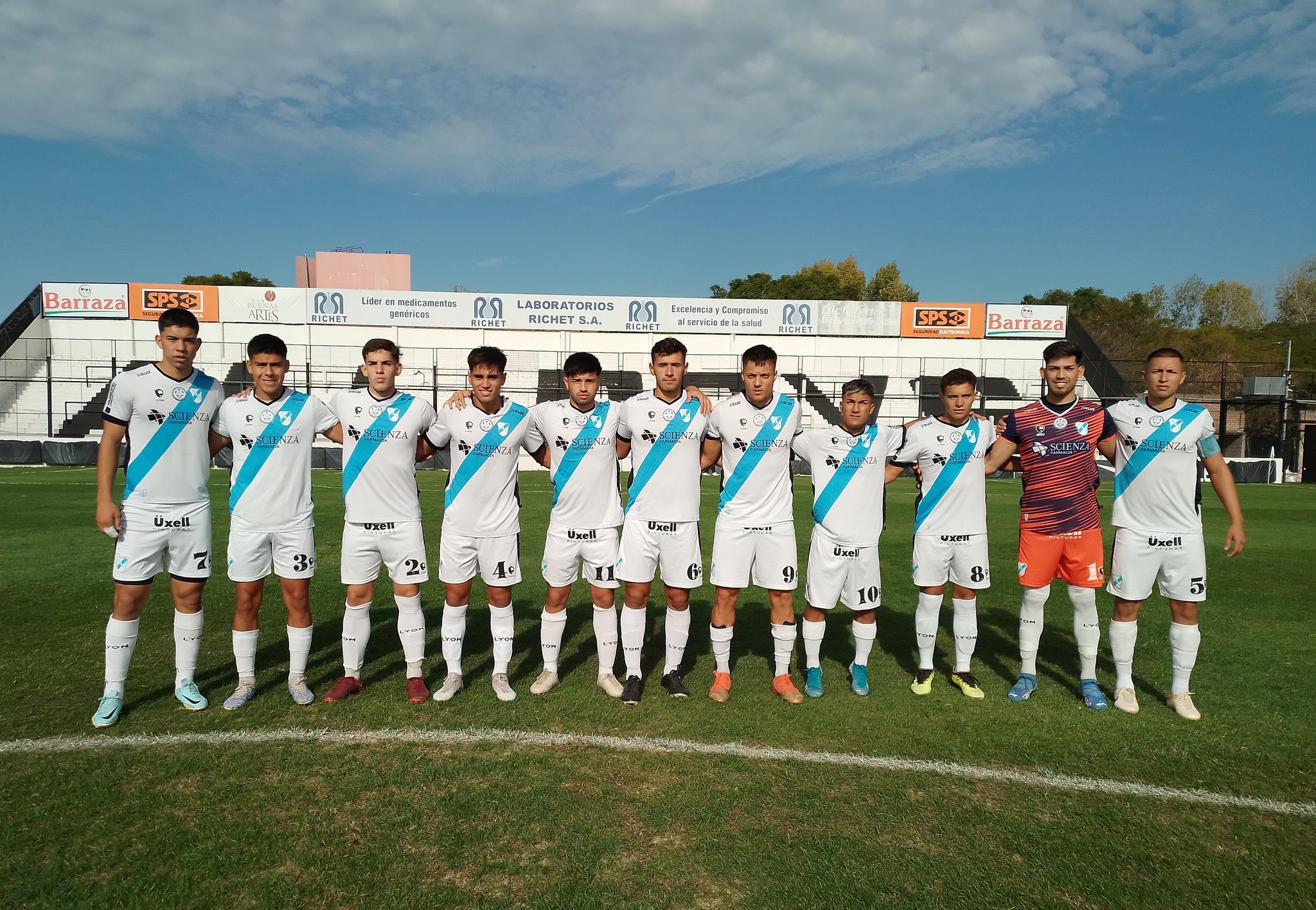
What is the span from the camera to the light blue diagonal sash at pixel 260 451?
15.6 ft

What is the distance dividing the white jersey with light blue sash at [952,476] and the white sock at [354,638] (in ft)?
13.3

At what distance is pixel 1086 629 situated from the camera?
513cm

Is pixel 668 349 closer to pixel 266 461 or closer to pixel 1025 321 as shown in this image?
pixel 266 461

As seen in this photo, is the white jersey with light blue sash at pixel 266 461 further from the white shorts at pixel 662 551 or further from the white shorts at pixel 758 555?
the white shorts at pixel 758 555

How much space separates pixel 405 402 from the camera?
5.03 metres

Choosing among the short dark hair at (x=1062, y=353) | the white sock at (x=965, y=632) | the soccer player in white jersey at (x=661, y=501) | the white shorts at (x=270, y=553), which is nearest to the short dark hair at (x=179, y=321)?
the white shorts at (x=270, y=553)

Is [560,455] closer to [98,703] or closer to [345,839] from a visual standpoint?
[345,839]

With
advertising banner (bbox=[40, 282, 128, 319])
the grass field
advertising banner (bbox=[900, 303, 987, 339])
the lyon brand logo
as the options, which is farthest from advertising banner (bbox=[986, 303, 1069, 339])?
advertising banner (bbox=[40, 282, 128, 319])

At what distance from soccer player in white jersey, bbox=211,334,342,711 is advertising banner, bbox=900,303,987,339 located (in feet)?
112

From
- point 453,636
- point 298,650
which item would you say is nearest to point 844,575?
point 453,636

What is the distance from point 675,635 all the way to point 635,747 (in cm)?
116

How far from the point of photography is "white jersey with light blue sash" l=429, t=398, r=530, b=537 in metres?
4.96

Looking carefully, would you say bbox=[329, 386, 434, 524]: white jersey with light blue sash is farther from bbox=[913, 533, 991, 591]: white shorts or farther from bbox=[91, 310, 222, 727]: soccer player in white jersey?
bbox=[913, 533, 991, 591]: white shorts

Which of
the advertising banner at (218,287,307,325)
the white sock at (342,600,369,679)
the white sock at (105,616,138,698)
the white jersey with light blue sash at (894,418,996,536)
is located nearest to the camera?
the white sock at (105,616,138,698)
